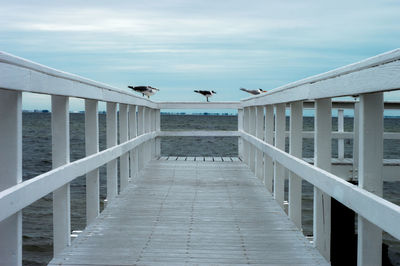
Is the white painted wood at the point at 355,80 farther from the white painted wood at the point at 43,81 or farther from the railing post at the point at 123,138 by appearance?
the railing post at the point at 123,138

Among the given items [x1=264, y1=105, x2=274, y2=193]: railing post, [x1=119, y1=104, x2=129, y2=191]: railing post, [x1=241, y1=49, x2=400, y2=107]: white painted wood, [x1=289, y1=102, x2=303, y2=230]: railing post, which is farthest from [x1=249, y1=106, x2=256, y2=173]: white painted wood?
[x1=241, y1=49, x2=400, y2=107]: white painted wood

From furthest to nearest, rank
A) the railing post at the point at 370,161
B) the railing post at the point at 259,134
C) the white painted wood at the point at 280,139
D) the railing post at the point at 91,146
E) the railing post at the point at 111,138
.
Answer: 1. the railing post at the point at 259,134
2. the railing post at the point at 111,138
3. the white painted wood at the point at 280,139
4. the railing post at the point at 91,146
5. the railing post at the point at 370,161

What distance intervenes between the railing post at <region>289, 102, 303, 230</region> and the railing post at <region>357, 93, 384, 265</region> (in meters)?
2.03

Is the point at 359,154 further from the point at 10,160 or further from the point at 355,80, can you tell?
the point at 10,160

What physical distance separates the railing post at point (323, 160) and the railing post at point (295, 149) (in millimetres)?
861

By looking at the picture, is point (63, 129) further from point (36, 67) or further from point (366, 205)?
point (366, 205)

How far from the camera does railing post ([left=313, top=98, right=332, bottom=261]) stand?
13.3 feet

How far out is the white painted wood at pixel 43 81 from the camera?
280 centimetres

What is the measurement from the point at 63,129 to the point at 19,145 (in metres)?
1.04

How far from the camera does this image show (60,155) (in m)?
4.12

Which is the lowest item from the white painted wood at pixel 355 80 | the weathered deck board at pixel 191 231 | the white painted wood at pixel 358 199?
the weathered deck board at pixel 191 231

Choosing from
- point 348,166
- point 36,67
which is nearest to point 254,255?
point 36,67

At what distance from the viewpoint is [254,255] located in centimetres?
405

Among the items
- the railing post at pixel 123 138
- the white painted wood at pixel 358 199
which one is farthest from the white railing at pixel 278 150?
the railing post at pixel 123 138
